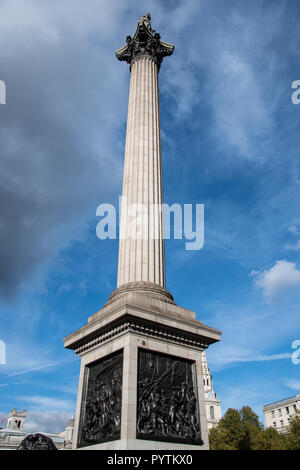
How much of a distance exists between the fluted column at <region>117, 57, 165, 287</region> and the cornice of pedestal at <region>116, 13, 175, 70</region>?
77.6 inches

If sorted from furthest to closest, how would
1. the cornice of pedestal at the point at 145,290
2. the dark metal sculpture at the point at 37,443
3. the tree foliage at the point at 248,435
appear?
1. the tree foliage at the point at 248,435
2. the cornice of pedestal at the point at 145,290
3. the dark metal sculpture at the point at 37,443

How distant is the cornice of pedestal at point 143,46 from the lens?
79.0 ft

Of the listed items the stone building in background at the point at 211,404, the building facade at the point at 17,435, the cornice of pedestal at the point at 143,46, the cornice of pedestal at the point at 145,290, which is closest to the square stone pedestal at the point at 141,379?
the cornice of pedestal at the point at 145,290

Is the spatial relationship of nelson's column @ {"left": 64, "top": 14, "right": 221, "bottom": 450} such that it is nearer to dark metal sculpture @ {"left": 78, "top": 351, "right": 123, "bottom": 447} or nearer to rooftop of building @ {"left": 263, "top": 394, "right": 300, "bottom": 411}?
dark metal sculpture @ {"left": 78, "top": 351, "right": 123, "bottom": 447}

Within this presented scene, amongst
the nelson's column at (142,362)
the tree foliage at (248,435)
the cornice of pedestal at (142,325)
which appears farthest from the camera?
the tree foliage at (248,435)

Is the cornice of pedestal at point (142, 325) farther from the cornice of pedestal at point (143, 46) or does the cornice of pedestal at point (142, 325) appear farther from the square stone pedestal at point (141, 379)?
the cornice of pedestal at point (143, 46)

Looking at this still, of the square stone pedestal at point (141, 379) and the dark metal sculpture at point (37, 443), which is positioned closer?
the dark metal sculpture at point (37, 443)

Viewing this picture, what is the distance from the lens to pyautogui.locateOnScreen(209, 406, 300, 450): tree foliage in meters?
50.3

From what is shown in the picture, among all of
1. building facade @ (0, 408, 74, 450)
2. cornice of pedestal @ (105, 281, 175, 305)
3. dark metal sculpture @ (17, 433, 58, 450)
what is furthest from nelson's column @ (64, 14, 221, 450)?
building facade @ (0, 408, 74, 450)

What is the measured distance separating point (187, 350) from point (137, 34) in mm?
20073

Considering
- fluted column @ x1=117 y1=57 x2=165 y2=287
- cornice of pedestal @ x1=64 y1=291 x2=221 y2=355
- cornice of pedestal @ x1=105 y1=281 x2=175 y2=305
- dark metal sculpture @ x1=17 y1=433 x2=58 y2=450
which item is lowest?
dark metal sculpture @ x1=17 y1=433 x2=58 y2=450

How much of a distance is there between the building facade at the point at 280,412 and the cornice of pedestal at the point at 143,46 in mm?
86877

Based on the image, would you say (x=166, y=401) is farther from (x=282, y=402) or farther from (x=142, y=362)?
(x=282, y=402)
